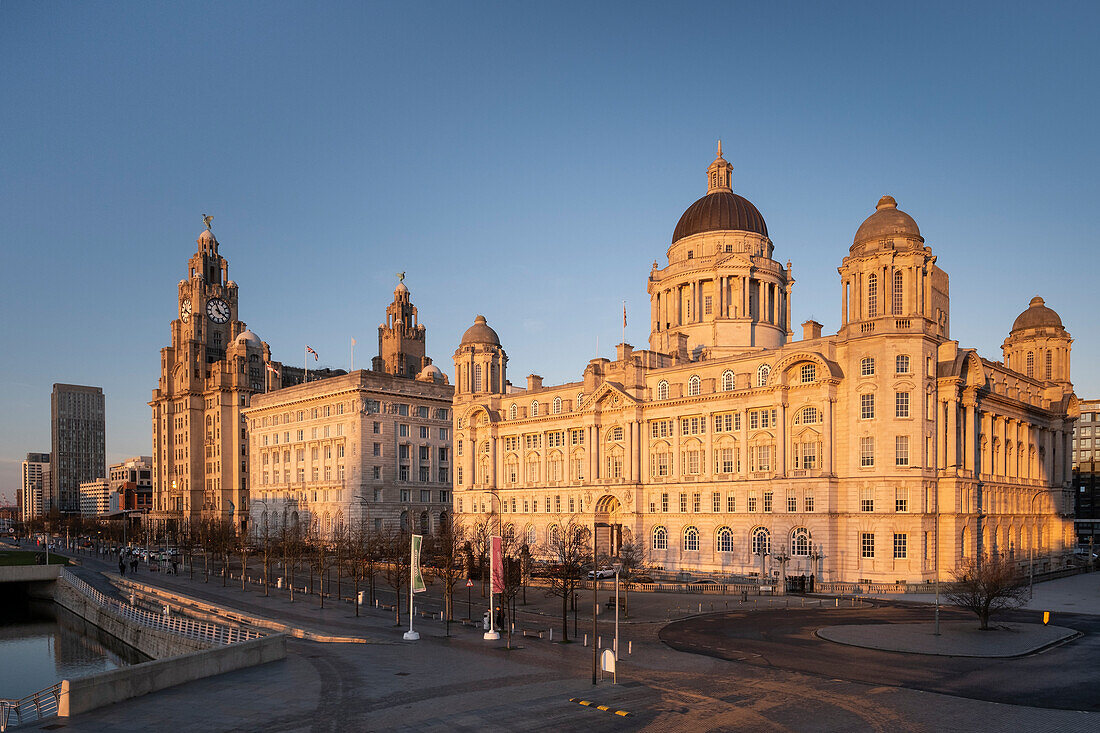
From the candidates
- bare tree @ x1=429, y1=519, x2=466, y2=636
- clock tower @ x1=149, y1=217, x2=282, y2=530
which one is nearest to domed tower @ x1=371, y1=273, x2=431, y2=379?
clock tower @ x1=149, y1=217, x2=282, y2=530

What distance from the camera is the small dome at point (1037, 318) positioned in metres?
113

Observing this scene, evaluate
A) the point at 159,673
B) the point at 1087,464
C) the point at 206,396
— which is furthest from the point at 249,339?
the point at 1087,464

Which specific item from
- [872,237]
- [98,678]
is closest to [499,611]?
[98,678]

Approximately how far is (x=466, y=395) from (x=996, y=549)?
222 ft

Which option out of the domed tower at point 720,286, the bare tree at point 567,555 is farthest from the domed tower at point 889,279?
the bare tree at point 567,555

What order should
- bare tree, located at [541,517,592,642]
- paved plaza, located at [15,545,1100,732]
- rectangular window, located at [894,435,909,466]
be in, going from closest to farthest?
paved plaza, located at [15,545,1100,732], bare tree, located at [541,517,592,642], rectangular window, located at [894,435,909,466]

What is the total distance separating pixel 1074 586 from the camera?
82812 millimetres

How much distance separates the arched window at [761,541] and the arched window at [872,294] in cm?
2319

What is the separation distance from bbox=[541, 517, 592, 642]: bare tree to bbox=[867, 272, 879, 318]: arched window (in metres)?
34.1

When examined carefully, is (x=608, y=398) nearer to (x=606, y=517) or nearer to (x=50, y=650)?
(x=606, y=517)

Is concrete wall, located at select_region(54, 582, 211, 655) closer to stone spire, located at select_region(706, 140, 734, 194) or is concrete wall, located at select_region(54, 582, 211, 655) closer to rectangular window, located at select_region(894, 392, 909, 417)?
rectangular window, located at select_region(894, 392, 909, 417)

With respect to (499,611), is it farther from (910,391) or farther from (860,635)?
(910,391)

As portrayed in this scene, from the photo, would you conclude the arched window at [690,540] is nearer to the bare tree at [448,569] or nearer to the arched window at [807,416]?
the arched window at [807,416]

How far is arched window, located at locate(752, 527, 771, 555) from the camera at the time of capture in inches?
3351
